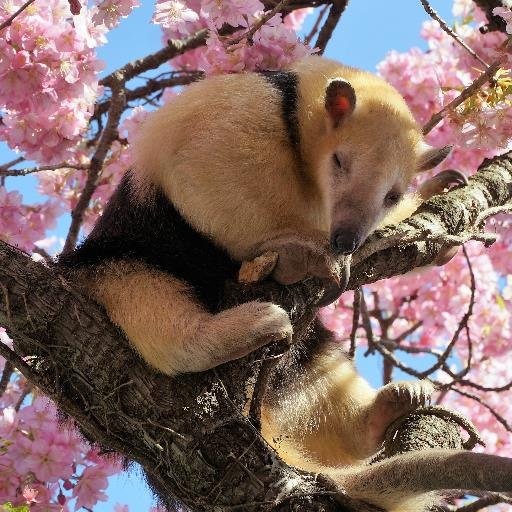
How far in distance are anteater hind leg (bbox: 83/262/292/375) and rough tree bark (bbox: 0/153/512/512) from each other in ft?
0.23

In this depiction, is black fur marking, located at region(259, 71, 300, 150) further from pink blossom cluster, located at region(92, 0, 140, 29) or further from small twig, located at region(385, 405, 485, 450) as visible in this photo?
small twig, located at region(385, 405, 485, 450)

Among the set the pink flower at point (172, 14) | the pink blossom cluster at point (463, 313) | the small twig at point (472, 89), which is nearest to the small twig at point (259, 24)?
the pink flower at point (172, 14)

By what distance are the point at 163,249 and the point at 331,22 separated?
9.09ft

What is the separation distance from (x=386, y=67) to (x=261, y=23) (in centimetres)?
371

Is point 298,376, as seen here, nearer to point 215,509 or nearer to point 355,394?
point 355,394

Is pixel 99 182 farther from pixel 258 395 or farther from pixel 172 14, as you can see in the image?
pixel 258 395

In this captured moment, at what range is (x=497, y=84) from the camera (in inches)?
176

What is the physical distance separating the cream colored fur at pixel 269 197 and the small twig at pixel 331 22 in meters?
1.57

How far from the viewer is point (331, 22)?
596cm

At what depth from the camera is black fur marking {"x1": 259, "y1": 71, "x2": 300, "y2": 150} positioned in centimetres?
407

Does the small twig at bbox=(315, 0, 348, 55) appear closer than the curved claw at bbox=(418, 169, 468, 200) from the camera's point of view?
No

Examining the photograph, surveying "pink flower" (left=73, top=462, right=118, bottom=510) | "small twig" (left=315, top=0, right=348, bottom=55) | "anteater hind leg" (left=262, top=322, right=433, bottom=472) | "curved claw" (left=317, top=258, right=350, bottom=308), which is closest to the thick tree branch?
"small twig" (left=315, top=0, right=348, bottom=55)

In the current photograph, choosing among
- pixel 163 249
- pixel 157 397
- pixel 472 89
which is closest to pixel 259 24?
pixel 472 89

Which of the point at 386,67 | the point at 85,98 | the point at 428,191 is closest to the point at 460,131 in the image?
the point at 428,191
